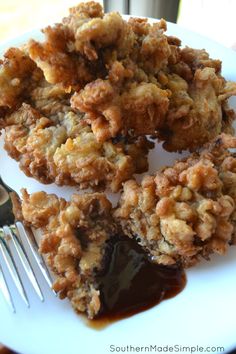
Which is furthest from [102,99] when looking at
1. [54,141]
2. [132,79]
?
[54,141]

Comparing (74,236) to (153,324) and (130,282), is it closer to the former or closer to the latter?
(130,282)

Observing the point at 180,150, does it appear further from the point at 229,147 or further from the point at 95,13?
the point at 95,13

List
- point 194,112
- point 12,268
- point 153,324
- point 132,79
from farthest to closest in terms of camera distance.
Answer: point 194,112 < point 132,79 < point 12,268 < point 153,324

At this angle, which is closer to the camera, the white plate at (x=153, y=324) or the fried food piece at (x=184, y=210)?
the white plate at (x=153, y=324)

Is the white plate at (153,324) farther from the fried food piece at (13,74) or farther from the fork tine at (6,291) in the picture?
the fried food piece at (13,74)

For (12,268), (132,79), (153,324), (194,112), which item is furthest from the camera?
(194,112)

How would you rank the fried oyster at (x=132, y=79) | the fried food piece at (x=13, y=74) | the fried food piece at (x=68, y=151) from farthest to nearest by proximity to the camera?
the fried food piece at (x=13, y=74) → the fried food piece at (x=68, y=151) → the fried oyster at (x=132, y=79)

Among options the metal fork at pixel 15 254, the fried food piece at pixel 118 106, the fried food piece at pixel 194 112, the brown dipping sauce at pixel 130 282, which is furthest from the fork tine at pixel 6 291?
the fried food piece at pixel 194 112
